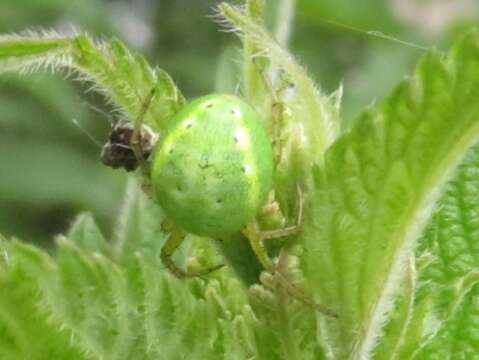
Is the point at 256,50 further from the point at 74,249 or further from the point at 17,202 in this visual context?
the point at 17,202

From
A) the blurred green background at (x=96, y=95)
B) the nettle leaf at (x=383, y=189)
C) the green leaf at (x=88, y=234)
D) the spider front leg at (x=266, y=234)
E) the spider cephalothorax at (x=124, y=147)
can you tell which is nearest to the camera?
the nettle leaf at (x=383, y=189)

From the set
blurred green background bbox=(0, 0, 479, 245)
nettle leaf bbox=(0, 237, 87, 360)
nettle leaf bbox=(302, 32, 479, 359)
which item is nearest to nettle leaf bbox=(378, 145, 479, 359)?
nettle leaf bbox=(302, 32, 479, 359)

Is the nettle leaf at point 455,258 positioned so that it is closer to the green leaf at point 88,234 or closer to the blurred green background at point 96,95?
the green leaf at point 88,234

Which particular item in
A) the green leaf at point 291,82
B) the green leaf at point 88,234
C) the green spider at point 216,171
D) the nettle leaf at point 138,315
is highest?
the green leaf at point 291,82

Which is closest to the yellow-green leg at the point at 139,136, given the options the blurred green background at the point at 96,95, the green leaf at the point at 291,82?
the green leaf at the point at 291,82

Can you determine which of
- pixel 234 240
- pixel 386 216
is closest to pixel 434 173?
pixel 386 216

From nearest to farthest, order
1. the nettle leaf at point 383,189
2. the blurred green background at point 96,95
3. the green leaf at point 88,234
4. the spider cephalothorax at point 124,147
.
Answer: the nettle leaf at point 383,189
the spider cephalothorax at point 124,147
the green leaf at point 88,234
the blurred green background at point 96,95

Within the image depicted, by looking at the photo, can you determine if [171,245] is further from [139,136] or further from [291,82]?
[291,82]
